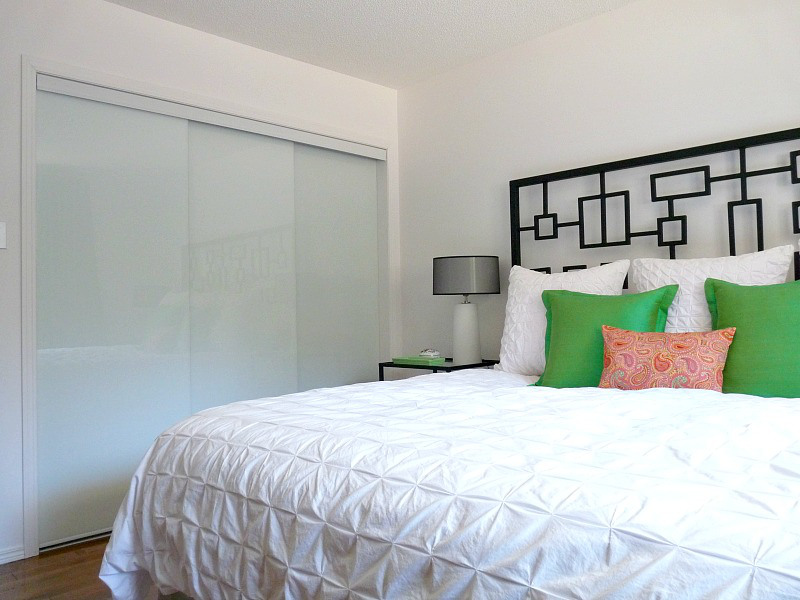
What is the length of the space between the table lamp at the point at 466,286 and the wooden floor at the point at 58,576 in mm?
2012

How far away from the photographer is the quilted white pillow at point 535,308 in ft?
9.70

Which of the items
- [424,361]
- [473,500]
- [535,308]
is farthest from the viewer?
[424,361]

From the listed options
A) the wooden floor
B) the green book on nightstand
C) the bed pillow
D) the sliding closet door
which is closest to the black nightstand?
the green book on nightstand

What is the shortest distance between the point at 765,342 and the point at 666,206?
1.12 metres

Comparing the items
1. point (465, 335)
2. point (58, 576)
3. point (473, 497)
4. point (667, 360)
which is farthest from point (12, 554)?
point (667, 360)

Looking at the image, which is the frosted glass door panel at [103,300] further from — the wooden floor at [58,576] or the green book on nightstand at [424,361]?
the green book on nightstand at [424,361]

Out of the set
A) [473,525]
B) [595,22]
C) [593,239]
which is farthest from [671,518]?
[595,22]

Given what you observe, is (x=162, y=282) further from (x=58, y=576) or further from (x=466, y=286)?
(x=466, y=286)

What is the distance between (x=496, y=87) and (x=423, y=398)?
234cm

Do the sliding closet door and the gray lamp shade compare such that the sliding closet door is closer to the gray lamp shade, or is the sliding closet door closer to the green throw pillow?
the gray lamp shade

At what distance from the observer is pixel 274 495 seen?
1.52 metres

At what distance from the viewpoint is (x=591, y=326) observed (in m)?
2.59

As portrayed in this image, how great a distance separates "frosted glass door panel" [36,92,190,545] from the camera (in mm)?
2957

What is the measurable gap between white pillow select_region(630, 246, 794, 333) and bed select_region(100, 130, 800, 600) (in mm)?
130
